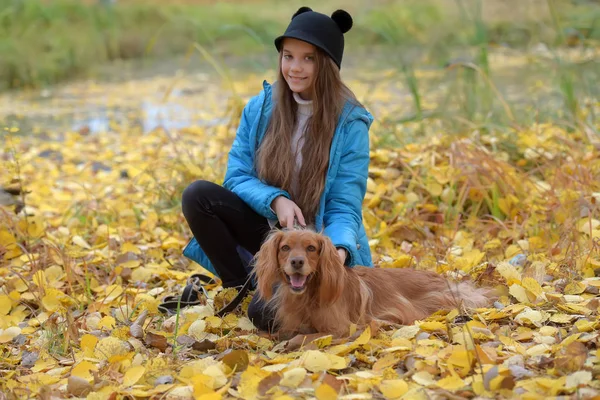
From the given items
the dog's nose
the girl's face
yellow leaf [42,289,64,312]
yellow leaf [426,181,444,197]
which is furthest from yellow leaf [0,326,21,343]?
yellow leaf [426,181,444,197]

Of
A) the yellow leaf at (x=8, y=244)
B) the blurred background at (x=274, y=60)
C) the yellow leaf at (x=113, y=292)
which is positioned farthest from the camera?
the blurred background at (x=274, y=60)

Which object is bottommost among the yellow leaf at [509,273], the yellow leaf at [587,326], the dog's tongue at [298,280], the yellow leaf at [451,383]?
the yellow leaf at [451,383]

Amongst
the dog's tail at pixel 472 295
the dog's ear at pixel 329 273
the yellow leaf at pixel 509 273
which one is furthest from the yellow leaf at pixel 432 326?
the yellow leaf at pixel 509 273

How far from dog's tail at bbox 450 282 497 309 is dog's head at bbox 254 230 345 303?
58 cm

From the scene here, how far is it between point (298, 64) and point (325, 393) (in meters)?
1.45

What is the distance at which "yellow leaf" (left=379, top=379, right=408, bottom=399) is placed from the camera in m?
2.26

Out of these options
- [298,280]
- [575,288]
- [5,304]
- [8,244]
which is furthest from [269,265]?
[8,244]

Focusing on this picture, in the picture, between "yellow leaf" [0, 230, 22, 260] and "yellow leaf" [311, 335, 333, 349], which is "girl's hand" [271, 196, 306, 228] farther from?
"yellow leaf" [0, 230, 22, 260]

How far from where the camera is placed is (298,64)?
3.19 metres

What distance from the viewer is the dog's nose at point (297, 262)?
2645 millimetres

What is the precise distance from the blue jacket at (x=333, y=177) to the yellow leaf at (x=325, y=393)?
2.81ft

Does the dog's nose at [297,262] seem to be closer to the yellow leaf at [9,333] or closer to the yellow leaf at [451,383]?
the yellow leaf at [451,383]

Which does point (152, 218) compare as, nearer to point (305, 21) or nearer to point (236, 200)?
point (236, 200)

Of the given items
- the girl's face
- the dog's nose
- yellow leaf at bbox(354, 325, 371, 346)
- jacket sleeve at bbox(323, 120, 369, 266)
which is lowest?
yellow leaf at bbox(354, 325, 371, 346)
